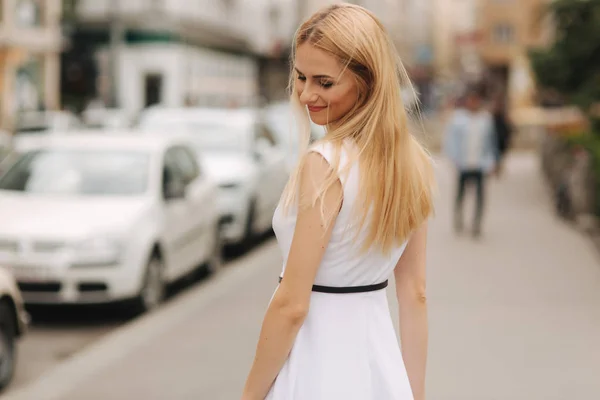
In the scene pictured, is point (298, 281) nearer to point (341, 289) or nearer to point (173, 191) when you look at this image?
point (341, 289)

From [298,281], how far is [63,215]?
6.53m

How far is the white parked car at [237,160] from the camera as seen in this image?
12453 millimetres

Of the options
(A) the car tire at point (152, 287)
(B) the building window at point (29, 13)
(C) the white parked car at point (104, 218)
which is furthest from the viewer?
(B) the building window at point (29, 13)

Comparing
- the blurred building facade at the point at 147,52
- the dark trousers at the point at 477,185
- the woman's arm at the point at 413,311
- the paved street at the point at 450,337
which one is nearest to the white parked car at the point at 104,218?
the paved street at the point at 450,337

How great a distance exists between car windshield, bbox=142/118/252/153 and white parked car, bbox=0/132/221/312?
2992 mm

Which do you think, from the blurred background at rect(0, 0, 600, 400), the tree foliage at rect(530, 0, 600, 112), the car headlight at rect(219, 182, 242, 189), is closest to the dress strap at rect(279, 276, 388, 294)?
the blurred background at rect(0, 0, 600, 400)

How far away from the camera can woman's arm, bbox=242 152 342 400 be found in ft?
7.37

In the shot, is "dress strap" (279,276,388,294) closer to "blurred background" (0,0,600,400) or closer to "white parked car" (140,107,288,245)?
"blurred background" (0,0,600,400)

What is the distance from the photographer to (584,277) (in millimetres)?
10500

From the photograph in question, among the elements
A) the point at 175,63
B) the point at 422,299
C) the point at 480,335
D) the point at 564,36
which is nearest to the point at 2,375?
the point at 480,335

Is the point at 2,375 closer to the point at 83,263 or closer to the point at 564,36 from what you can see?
the point at 83,263

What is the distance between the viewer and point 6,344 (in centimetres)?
645

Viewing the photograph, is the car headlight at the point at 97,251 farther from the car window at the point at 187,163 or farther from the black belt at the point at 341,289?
the black belt at the point at 341,289

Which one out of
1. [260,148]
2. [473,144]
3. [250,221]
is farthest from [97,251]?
[473,144]
